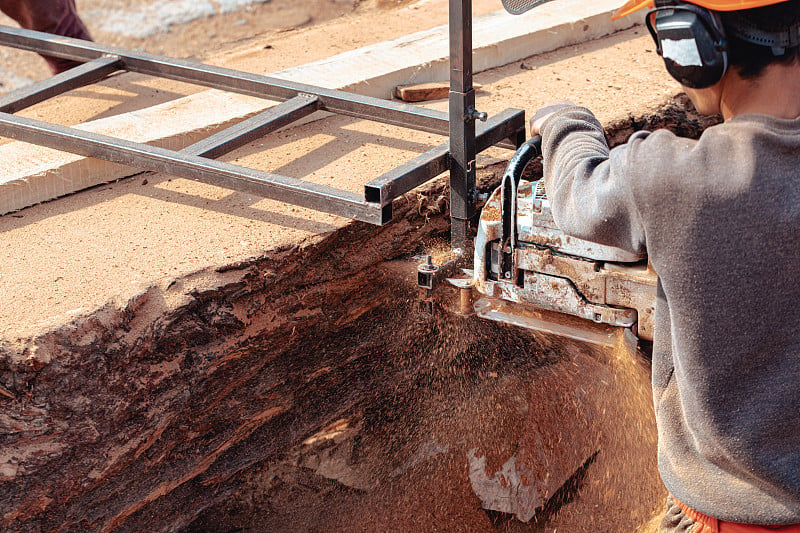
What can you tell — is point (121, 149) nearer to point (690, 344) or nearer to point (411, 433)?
point (411, 433)

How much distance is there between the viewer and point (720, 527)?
1648 mm

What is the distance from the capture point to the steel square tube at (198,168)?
2.41 meters

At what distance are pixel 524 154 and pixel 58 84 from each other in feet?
6.75

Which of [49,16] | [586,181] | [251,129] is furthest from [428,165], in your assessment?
[49,16]

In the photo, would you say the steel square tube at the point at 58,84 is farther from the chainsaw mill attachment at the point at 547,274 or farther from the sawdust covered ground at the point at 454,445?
the chainsaw mill attachment at the point at 547,274

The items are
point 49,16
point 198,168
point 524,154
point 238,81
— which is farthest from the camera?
point 49,16

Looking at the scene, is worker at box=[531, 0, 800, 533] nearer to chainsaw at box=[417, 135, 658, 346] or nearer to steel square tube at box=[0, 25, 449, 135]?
chainsaw at box=[417, 135, 658, 346]

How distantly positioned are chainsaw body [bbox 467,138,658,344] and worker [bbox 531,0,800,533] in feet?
1.31

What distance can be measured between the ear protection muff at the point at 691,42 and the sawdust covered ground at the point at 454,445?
1505mm

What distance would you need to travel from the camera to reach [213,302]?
241 centimetres

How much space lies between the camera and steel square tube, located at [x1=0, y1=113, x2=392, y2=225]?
7.92 feet

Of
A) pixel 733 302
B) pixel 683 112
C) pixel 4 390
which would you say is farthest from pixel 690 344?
pixel 683 112

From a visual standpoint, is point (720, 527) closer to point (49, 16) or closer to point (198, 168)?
point (198, 168)

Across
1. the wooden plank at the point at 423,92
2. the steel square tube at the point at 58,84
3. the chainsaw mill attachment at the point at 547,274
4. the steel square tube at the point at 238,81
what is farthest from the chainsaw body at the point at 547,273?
the steel square tube at the point at 58,84
